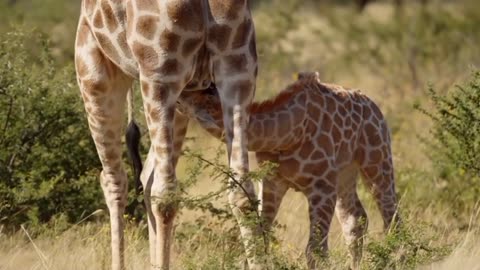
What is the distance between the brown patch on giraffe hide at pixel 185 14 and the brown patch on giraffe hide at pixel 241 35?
215 mm

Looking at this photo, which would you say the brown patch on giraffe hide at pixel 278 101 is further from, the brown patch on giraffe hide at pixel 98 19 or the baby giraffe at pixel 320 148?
the brown patch on giraffe hide at pixel 98 19

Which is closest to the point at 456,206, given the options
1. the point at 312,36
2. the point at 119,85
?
the point at 119,85

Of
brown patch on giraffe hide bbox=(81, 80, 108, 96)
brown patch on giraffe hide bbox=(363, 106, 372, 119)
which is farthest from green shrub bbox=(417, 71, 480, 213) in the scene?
brown patch on giraffe hide bbox=(81, 80, 108, 96)

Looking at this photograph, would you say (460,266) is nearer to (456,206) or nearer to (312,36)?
(456,206)

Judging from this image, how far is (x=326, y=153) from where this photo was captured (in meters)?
6.86

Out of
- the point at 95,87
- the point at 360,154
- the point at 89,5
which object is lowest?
the point at 360,154

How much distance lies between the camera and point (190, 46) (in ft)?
17.8

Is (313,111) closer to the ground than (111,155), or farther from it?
farther from it

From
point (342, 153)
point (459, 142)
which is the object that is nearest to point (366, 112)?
point (342, 153)

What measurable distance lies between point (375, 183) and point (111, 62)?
2.13 meters

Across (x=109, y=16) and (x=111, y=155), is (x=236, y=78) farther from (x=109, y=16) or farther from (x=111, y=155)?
(x=111, y=155)

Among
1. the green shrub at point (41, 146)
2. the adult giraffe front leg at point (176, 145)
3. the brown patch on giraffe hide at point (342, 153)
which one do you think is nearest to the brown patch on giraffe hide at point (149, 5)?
the adult giraffe front leg at point (176, 145)

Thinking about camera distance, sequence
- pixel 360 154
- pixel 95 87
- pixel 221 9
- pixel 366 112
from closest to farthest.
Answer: pixel 221 9 < pixel 95 87 < pixel 360 154 < pixel 366 112

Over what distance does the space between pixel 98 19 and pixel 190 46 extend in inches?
32.3
